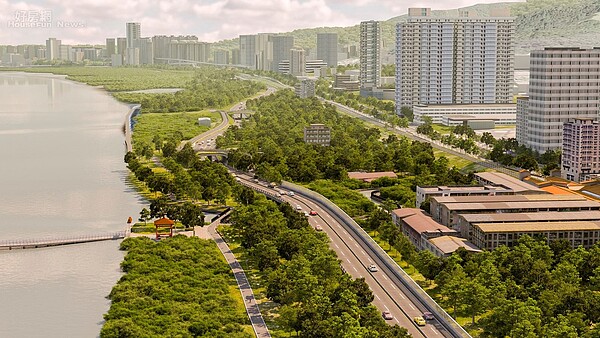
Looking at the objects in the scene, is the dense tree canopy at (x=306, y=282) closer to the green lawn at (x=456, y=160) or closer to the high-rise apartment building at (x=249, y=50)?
the green lawn at (x=456, y=160)

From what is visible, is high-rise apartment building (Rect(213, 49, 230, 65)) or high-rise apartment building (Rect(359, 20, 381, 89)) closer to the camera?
high-rise apartment building (Rect(359, 20, 381, 89))

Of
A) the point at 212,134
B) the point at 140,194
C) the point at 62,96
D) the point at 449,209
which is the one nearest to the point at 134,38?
the point at 62,96

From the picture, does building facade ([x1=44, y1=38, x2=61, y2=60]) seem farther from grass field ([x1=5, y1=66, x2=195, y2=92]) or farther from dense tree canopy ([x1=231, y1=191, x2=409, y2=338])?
dense tree canopy ([x1=231, y1=191, x2=409, y2=338])

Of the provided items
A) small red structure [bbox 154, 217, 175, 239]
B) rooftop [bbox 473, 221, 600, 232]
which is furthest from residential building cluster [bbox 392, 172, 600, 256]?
small red structure [bbox 154, 217, 175, 239]

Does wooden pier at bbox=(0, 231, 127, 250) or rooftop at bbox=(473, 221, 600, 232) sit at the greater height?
rooftop at bbox=(473, 221, 600, 232)

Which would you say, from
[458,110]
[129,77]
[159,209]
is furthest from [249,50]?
[159,209]

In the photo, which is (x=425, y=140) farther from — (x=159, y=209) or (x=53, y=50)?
(x=53, y=50)

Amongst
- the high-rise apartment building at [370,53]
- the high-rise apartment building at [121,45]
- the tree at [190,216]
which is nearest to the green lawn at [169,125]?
the tree at [190,216]
